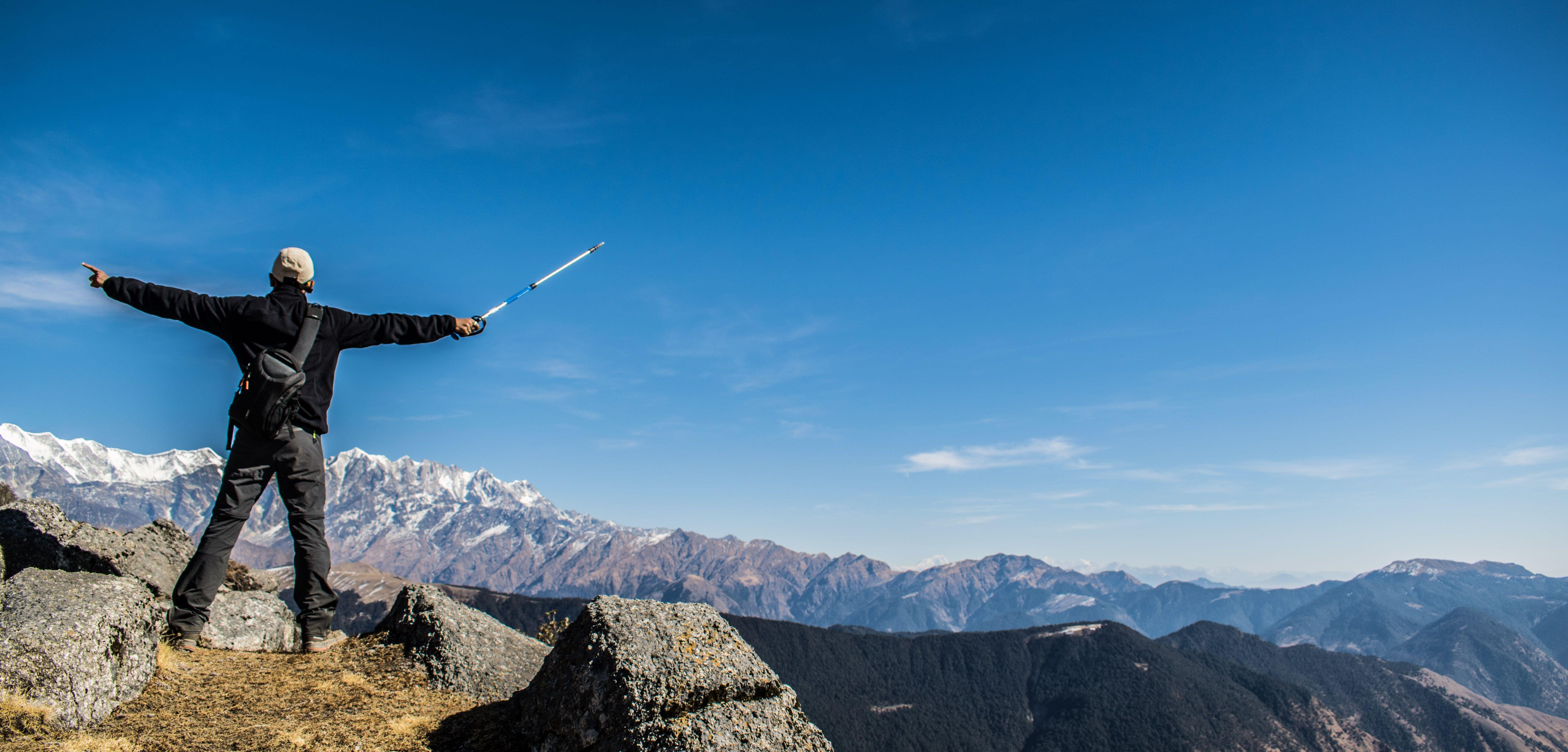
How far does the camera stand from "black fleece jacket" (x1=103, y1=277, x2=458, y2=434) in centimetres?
786

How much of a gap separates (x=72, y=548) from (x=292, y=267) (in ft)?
21.1

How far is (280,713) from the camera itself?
7.18 metres

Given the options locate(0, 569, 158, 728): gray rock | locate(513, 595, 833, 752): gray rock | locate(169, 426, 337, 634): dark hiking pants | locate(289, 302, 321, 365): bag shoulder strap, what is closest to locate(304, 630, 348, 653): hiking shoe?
locate(169, 426, 337, 634): dark hiking pants

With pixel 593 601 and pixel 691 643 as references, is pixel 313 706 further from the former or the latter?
pixel 691 643

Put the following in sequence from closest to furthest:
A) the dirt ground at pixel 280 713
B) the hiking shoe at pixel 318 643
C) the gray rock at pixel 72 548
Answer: the dirt ground at pixel 280 713
the hiking shoe at pixel 318 643
the gray rock at pixel 72 548

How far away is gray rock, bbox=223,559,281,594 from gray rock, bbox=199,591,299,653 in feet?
10.1

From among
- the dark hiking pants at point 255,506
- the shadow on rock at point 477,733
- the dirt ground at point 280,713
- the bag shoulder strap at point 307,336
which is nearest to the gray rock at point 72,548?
the dark hiking pants at point 255,506

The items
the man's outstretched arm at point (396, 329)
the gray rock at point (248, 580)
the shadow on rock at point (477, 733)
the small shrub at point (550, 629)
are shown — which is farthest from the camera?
the gray rock at point (248, 580)

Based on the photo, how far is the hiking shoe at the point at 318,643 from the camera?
30.3ft

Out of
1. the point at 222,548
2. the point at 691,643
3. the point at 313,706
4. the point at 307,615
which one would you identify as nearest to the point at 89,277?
the point at 222,548

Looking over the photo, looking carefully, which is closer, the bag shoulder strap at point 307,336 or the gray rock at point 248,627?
the bag shoulder strap at point 307,336

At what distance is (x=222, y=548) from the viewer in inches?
327

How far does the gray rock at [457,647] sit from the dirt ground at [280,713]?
26 centimetres

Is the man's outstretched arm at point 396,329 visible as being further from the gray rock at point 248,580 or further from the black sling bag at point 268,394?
the gray rock at point 248,580
